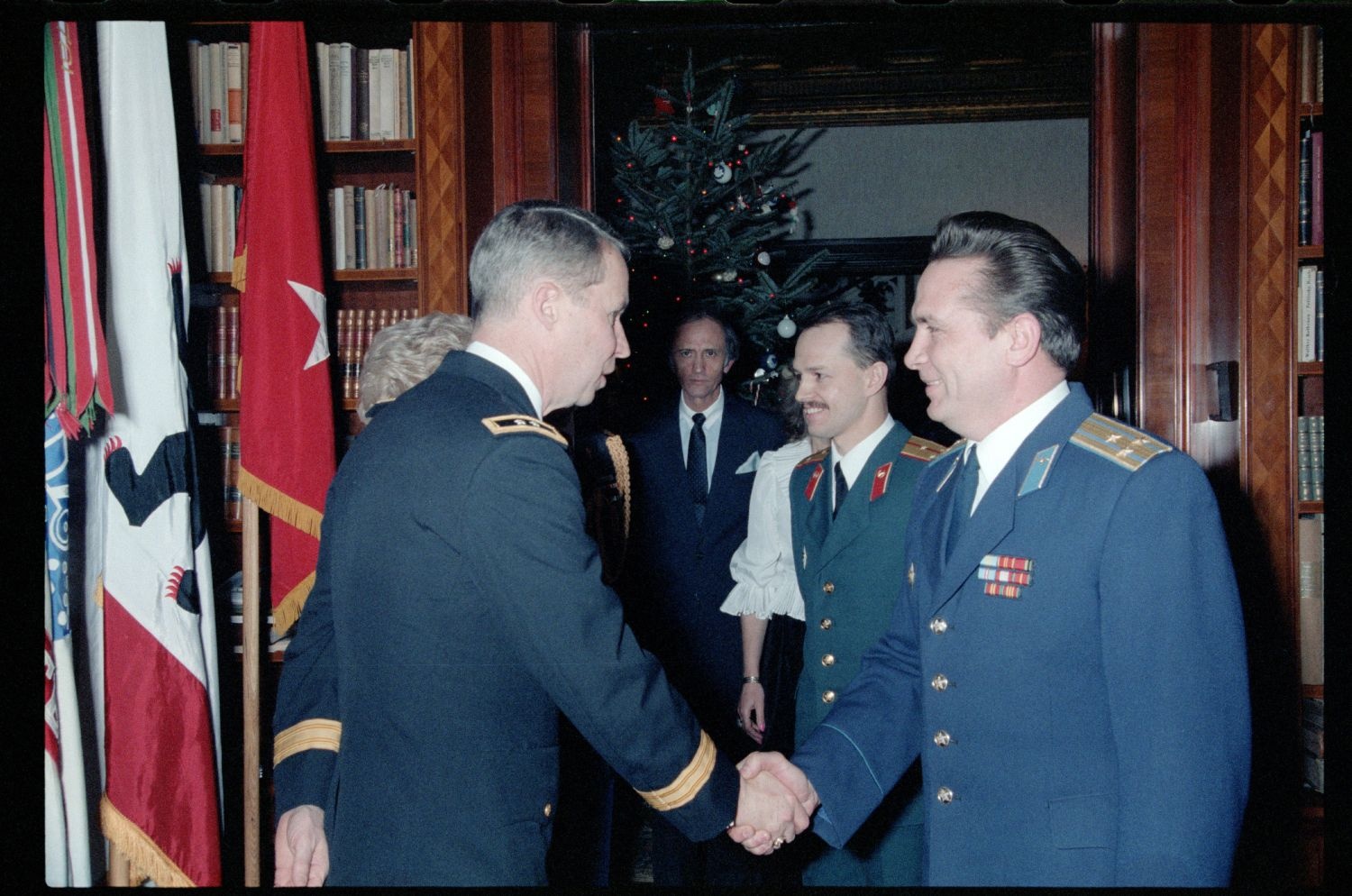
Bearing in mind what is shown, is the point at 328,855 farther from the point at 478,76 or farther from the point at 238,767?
the point at 478,76

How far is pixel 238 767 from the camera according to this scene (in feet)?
10.1

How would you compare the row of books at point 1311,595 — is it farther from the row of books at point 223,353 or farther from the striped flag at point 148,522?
the row of books at point 223,353

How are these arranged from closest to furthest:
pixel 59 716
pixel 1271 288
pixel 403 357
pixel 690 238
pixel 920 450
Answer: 1. pixel 59 716
2. pixel 403 357
3. pixel 920 450
4. pixel 1271 288
5. pixel 690 238

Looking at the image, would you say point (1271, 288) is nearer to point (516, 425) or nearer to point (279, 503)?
point (516, 425)

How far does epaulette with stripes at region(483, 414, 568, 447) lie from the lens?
1344 mm

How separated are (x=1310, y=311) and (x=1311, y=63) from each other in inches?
28.8

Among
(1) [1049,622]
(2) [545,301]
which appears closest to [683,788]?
(1) [1049,622]

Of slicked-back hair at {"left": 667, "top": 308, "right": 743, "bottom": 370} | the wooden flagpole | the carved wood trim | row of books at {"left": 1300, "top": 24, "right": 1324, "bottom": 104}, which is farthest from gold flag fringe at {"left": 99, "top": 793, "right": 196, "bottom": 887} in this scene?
row of books at {"left": 1300, "top": 24, "right": 1324, "bottom": 104}

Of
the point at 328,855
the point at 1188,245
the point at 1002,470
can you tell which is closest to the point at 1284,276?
the point at 1188,245

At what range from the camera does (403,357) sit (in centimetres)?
190

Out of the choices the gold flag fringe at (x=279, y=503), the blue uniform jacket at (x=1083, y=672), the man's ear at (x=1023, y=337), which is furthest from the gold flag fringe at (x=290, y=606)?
the man's ear at (x=1023, y=337)

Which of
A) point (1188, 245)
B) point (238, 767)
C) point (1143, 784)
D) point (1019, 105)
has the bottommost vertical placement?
point (238, 767)

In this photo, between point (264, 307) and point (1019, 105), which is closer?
point (264, 307)

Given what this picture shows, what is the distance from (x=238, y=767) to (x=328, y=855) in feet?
6.06
